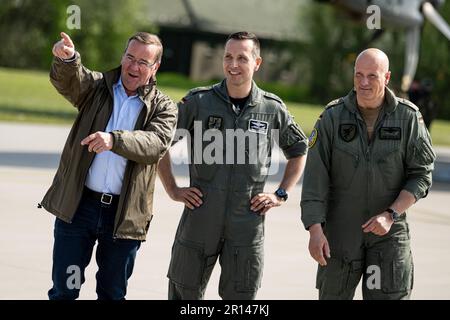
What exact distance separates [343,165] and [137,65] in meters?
1.25

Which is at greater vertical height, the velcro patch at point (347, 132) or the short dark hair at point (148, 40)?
the short dark hair at point (148, 40)

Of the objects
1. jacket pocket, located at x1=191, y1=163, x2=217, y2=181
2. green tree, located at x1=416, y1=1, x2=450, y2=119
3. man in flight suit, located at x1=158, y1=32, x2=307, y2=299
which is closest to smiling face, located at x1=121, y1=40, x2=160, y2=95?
man in flight suit, located at x1=158, y1=32, x2=307, y2=299

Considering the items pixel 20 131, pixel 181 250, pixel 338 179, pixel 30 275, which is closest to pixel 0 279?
pixel 30 275

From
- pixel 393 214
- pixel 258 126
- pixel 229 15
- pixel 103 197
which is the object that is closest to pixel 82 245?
pixel 103 197

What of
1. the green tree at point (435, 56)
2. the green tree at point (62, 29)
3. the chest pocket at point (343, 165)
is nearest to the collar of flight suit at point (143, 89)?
the chest pocket at point (343, 165)

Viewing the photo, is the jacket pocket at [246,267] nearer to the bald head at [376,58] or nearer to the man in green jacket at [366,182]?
the man in green jacket at [366,182]

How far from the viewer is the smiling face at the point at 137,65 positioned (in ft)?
18.6

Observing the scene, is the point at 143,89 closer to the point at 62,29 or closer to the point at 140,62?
the point at 140,62

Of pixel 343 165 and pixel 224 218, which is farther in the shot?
pixel 224 218

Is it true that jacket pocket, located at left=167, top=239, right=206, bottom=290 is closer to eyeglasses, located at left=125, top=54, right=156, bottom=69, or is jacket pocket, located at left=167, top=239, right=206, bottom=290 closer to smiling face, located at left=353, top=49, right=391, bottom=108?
eyeglasses, located at left=125, top=54, right=156, bottom=69

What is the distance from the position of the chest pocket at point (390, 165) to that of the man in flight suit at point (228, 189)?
0.67m

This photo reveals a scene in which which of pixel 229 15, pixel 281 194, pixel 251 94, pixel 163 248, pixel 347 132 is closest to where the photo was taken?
pixel 347 132

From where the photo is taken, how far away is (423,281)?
29.6 ft

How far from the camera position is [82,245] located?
225 inches
